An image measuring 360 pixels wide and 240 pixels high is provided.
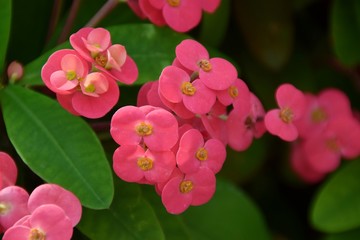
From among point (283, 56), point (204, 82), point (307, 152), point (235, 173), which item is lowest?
point (235, 173)

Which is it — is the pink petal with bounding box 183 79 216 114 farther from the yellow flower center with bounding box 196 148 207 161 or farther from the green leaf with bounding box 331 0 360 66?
the green leaf with bounding box 331 0 360 66

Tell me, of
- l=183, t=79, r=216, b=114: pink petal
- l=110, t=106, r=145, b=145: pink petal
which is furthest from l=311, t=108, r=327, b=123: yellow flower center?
l=110, t=106, r=145, b=145: pink petal

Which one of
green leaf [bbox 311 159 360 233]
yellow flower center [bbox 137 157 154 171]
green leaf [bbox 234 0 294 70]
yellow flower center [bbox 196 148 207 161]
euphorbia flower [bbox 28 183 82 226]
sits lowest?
green leaf [bbox 311 159 360 233]

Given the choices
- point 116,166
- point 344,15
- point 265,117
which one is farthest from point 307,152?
point 116,166

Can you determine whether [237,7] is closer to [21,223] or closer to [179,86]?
[179,86]

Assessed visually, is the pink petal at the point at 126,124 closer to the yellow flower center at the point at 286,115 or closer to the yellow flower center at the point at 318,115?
the yellow flower center at the point at 286,115

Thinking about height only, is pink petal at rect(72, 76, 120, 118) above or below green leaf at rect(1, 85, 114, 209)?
above
